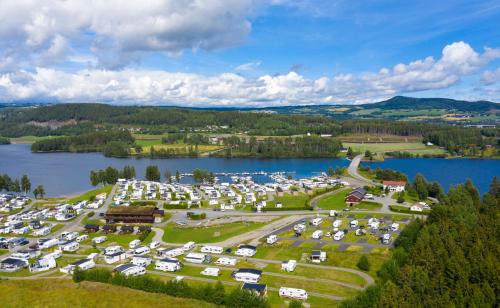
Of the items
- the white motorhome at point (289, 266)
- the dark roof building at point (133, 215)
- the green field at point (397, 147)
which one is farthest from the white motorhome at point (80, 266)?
the green field at point (397, 147)

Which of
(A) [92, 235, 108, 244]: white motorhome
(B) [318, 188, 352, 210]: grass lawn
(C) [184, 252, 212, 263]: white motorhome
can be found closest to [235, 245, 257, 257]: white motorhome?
(C) [184, 252, 212, 263]: white motorhome

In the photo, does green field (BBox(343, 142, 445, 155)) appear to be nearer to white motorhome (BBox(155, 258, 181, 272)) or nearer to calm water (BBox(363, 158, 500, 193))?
A: calm water (BBox(363, 158, 500, 193))

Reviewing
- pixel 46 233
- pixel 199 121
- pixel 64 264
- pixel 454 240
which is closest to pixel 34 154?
pixel 199 121

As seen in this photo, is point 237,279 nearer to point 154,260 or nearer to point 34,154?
point 154,260

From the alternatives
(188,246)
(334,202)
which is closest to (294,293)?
(188,246)

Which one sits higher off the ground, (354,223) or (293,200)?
(354,223)

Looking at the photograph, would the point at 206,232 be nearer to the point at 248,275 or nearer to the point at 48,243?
the point at 248,275
